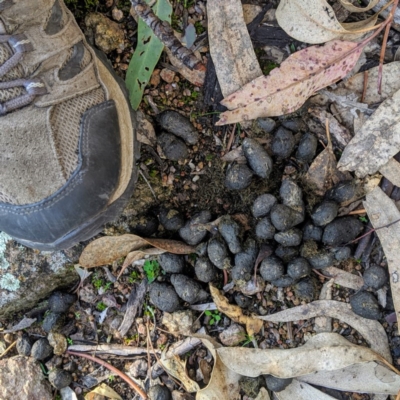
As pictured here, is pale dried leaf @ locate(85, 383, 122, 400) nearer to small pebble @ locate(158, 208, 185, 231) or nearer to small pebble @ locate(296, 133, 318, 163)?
small pebble @ locate(158, 208, 185, 231)

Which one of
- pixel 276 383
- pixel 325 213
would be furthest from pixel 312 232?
pixel 276 383

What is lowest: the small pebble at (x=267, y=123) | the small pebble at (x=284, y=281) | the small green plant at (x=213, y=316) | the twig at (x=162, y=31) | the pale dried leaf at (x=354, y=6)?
the small green plant at (x=213, y=316)

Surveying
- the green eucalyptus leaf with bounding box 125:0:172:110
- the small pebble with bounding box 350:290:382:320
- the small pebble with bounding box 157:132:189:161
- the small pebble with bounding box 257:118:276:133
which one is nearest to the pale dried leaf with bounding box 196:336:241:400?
the small pebble with bounding box 350:290:382:320

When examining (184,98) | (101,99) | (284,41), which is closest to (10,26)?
(101,99)

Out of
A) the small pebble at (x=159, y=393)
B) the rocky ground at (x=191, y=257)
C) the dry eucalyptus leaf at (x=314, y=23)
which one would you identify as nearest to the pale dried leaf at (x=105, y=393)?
the rocky ground at (x=191, y=257)

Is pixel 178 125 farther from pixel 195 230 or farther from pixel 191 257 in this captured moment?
pixel 191 257

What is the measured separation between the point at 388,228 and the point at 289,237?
17.7 inches

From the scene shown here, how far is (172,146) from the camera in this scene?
2238 millimetres

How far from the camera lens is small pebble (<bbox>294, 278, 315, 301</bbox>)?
2225 mm

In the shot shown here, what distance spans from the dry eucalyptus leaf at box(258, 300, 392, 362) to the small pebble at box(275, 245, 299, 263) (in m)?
0.27

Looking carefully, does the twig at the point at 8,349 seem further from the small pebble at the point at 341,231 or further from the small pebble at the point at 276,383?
the small pebble at the point at 341,231

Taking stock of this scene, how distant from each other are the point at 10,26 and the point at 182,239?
117cm

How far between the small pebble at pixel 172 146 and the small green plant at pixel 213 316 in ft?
2.51

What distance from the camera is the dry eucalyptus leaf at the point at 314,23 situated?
204 centimetres
